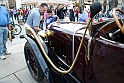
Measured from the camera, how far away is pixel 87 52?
1717 millimetres

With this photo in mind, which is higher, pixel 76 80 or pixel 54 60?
pixel 54 60

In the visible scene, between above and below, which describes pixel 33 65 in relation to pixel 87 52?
below

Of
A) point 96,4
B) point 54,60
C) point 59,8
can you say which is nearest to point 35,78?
point 54,60

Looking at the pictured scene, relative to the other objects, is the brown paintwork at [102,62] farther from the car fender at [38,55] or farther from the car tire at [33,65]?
the car tire at [33,65]


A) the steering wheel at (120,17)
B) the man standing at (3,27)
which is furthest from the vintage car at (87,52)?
the man standing at (3,27)

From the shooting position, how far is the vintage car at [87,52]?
1.44 metres

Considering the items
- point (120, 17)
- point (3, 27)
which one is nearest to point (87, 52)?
point (120, 17)

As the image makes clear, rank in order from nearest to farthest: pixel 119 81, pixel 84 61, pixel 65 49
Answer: pixel 119 81
pixel 84 61
pixel 65 49

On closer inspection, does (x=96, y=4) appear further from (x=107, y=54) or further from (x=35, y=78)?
(x=35, y=78)

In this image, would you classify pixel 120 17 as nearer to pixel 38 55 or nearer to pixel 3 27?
pixel 38 55

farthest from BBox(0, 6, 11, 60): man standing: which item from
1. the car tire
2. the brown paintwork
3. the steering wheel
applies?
the steering wheel

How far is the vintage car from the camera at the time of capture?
144cm

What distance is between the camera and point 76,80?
2150 mm

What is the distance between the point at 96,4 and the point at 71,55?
1079mm
